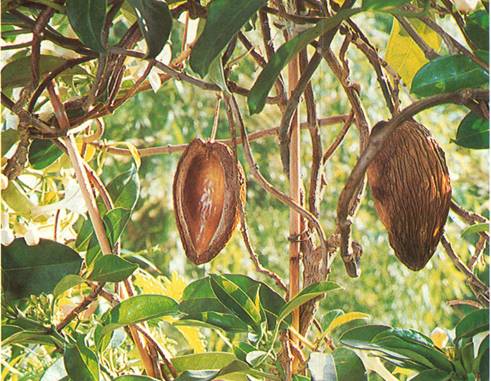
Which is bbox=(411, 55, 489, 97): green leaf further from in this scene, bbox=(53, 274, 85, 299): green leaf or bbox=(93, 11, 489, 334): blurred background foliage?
bbox=(93, 11, 489, 334): blurred background foliage

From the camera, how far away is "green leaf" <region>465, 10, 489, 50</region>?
11.5 inches

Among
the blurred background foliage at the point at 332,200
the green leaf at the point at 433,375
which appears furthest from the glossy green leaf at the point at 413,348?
the blurred background foliage at the point at 332,200

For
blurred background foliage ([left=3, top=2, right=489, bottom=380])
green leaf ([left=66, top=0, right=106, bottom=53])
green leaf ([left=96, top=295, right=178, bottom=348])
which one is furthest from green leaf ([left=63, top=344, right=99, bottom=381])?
blurred background foliage ([left=3, top=2, right=489, bottom=380])

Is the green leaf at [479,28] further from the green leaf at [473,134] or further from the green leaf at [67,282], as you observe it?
the green leaf at [67,282]

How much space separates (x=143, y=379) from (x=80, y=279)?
0.05m

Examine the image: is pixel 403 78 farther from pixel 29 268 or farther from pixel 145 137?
pixel 145 137

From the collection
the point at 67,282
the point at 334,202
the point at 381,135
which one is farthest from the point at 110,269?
the point at 334,202

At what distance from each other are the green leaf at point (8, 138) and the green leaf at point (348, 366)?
17cm

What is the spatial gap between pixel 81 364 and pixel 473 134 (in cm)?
16

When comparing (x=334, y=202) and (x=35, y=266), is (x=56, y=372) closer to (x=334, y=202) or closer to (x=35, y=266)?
(x=35, y=266)

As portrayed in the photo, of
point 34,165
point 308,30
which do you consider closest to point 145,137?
point 34,165

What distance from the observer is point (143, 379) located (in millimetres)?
343

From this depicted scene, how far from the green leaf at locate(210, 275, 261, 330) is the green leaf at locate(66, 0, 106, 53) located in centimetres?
9

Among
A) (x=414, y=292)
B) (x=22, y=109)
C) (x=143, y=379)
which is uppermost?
(x=22, y=109)
